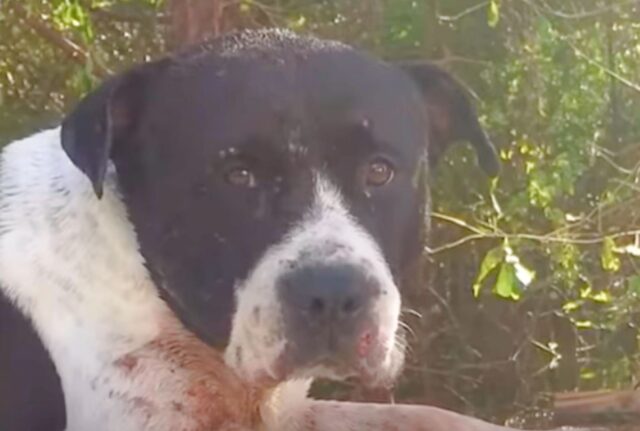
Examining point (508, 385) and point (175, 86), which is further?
point (508, 385)

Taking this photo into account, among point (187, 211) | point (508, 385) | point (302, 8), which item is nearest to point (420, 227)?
point (187, 211)

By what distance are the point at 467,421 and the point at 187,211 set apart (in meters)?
0.72

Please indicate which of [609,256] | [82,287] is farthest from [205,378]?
[609,256]

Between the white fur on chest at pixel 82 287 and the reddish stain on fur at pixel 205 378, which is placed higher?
the white fur on chest at pixel 82 287

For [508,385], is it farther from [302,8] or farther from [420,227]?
[420,227]

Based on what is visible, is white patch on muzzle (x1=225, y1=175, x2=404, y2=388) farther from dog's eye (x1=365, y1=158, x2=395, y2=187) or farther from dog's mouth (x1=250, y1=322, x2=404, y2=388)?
dog's eye (x1=365, y1=158, x2=395, y2=187)

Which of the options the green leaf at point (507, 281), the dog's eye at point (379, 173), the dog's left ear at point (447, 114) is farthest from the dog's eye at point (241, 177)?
the green leaf at point (507, 281)

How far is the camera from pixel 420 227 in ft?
9.49

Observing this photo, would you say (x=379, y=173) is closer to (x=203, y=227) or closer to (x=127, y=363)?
(x=203, y=227)

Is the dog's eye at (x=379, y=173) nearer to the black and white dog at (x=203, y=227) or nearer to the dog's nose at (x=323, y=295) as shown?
the black and white dog at (x=203, y=227)

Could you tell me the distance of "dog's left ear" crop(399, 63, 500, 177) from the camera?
9.91 feet

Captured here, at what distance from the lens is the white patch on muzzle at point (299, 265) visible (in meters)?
2.40

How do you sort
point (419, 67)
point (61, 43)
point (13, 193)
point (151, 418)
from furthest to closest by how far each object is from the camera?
point (61, 43)
point (419, 67)
point (13, 193)
point (151, 418)

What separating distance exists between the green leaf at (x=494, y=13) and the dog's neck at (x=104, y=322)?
7.23 feet
